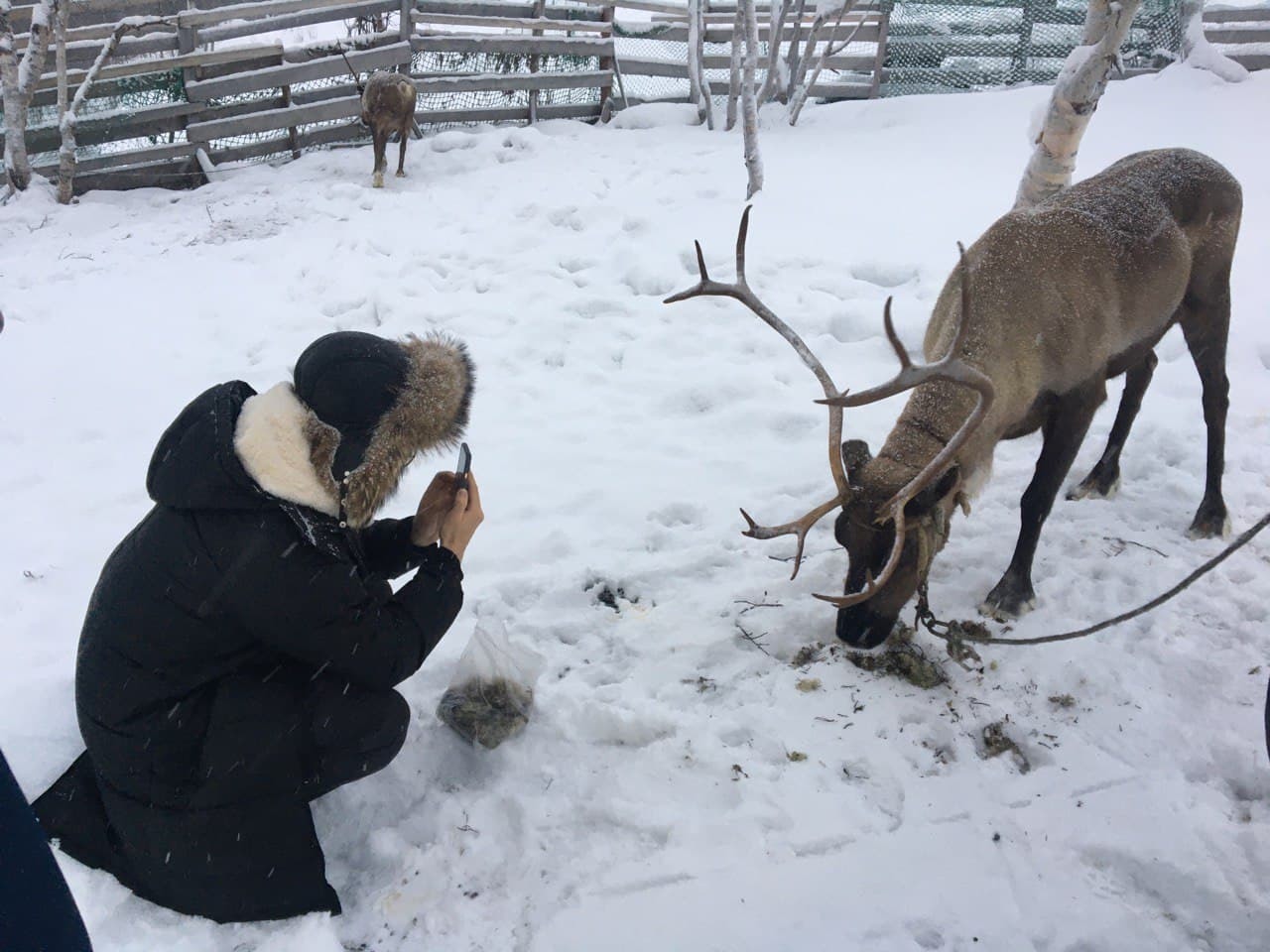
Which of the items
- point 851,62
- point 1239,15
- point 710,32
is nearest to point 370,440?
point 851,62

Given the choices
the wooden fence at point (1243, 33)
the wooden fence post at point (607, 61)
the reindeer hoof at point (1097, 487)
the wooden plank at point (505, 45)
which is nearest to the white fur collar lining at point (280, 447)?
the reindeer hoof at point (1097, 487)

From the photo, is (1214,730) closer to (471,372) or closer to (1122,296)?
(1122,296)

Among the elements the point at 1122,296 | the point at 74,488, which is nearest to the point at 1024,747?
the point at 1122,296

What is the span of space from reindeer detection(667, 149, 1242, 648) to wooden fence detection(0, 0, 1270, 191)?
7.62 metres

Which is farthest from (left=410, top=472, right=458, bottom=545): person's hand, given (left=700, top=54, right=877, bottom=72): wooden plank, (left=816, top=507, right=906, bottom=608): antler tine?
(left=700, top=54, right=877, bottom=72): wooden plank

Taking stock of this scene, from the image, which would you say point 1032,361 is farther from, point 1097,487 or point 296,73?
point 296,73

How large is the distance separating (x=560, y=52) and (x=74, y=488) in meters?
9.40

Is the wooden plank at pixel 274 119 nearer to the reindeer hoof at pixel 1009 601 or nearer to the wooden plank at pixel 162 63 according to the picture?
the wooden plank at pixel 162 63

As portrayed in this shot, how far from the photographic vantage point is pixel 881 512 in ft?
8.54

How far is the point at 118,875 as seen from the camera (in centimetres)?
199

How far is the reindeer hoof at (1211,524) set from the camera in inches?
138

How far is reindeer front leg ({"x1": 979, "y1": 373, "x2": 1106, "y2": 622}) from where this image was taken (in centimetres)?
313

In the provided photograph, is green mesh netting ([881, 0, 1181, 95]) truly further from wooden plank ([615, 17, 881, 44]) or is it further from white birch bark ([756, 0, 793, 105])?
white birch bark ([756, 0, 793, 105])

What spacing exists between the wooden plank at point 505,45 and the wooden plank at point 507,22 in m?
0.14
